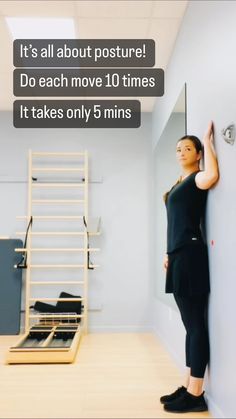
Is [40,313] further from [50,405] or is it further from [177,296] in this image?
[177,296]

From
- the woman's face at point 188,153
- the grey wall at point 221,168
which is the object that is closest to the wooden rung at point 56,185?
the grey wall at point 221,168

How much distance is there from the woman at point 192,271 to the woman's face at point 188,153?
0.31 ft

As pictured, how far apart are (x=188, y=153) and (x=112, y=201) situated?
2666mm

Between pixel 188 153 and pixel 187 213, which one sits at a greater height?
pixel 188 153

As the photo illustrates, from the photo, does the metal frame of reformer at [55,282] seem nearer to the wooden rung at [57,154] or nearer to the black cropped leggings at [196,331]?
the wooden rung at [57,154]

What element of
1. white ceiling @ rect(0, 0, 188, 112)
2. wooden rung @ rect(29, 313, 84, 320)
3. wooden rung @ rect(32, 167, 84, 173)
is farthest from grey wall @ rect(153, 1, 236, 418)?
wooden rung @ rect(29, 313, 84, 320)

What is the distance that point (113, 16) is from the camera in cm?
323

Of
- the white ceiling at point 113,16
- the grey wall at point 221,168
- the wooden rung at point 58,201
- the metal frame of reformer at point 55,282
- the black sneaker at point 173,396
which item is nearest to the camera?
the grey wall at point 221,168

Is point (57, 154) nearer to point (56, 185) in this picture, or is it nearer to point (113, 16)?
point (56, 185)

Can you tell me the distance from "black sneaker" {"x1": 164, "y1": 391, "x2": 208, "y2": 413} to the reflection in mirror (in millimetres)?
→ 1367

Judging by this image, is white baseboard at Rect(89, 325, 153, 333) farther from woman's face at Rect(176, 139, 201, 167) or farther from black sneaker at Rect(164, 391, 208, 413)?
woman's face at Rect(176, 139, 201, 167)

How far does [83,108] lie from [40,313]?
2.44m

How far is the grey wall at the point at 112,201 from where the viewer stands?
4.98m

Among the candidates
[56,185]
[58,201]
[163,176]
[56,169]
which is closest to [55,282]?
[58,201]
